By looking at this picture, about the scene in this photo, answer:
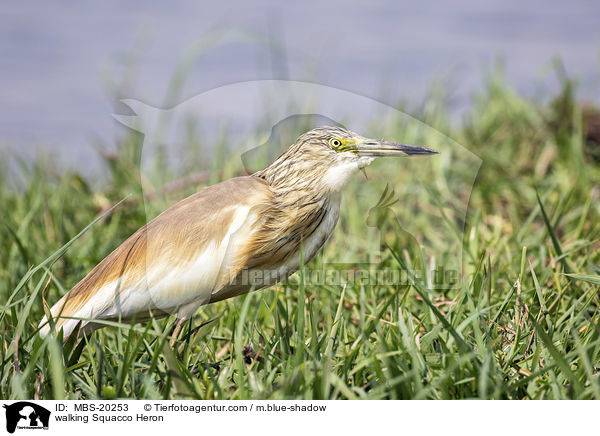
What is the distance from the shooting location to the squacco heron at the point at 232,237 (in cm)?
158

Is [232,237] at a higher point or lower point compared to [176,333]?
higher

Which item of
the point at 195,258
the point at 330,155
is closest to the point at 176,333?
the point at 195,258

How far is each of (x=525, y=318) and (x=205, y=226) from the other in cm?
96

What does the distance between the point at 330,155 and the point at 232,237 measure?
1.08ft

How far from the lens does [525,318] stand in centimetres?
178

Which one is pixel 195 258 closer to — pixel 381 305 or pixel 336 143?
pixel 336 143

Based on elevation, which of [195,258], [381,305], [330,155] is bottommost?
[381,305]

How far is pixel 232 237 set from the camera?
157 cm

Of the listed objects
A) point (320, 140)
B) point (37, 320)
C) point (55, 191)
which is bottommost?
point (37, 320)

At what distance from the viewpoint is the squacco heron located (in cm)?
158
